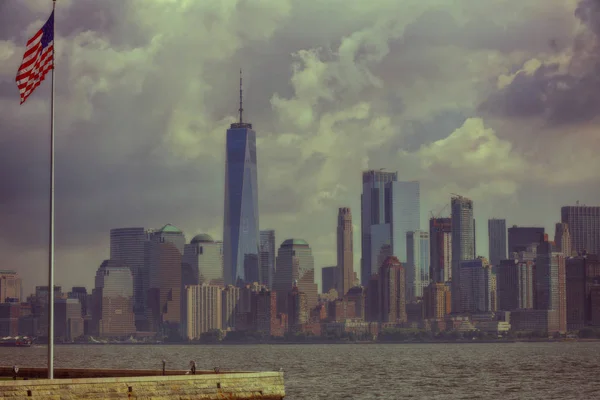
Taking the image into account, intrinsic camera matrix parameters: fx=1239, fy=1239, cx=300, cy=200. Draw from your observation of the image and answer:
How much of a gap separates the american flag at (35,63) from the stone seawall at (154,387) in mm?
15795

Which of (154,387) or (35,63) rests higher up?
(35,63)

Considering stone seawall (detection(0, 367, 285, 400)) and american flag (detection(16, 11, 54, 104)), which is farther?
american flag (detection(16, 11, 54, 104))

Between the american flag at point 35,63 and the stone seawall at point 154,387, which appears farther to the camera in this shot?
the american flag at point 35,63

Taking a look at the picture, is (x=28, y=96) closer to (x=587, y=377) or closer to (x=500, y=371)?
(x=587, y=377)

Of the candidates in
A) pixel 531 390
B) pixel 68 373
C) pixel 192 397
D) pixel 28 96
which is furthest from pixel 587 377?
pixel 28 96

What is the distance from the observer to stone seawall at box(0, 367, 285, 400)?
63.6 metres

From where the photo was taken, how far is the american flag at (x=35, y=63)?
67438 millimetres

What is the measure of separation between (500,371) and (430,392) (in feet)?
186

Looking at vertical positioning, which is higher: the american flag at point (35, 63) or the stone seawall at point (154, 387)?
the american flag at point (35, 63)

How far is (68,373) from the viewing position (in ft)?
301

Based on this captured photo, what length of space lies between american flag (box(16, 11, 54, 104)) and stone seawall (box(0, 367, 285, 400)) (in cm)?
1580

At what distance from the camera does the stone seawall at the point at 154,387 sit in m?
63.6

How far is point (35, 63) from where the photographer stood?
2662 inches

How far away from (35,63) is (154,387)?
19.0 metres
